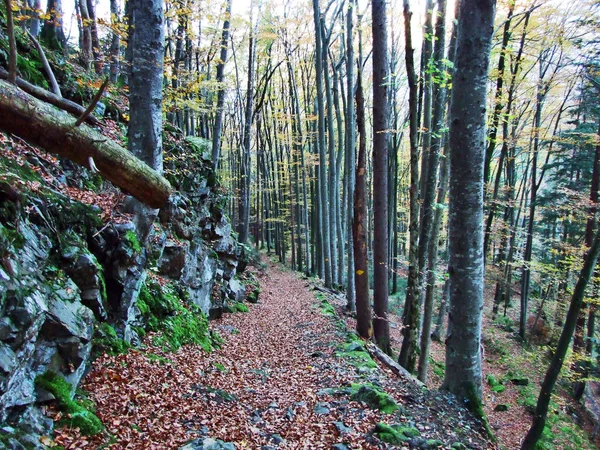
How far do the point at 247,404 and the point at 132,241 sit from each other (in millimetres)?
2803

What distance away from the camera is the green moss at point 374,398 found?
189 inches

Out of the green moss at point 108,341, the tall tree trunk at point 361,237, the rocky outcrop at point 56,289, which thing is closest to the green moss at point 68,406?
the rocky outcrop at point 56,289

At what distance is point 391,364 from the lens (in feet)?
24.4

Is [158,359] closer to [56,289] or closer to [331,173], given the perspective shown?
[56,289]

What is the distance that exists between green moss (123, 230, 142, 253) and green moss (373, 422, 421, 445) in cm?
398

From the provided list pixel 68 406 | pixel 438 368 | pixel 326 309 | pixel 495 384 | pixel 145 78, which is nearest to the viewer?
pixel 68 406

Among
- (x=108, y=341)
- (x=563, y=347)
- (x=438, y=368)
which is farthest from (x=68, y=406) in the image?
(x=438, y=368)

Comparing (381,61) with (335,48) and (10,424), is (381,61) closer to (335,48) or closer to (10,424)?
(10,424)

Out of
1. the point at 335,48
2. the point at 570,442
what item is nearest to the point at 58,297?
the point at 570,442

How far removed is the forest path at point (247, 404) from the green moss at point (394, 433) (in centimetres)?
8

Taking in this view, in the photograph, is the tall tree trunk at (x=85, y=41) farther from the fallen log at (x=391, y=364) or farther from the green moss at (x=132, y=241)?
the fallen log at (x=391, y=364)

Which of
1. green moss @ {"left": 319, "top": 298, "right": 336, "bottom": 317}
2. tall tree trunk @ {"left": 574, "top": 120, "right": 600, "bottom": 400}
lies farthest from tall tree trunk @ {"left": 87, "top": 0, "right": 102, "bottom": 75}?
tall tree trunk @ {"left": 574, "top": 120, "right": 600, "bottom": 400}

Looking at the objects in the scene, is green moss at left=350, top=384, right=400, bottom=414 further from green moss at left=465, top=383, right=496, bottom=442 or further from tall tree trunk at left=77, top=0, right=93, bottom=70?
tall tree trunk at left=77, top=0, right=93, bottom=70

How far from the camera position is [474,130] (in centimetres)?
477
